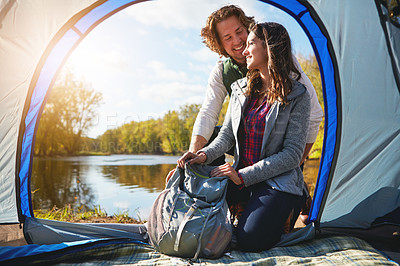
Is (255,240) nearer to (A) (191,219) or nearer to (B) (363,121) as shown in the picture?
(A) (191,219)

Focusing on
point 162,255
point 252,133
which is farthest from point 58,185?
point 252,133

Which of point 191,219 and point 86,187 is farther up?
point 191,219

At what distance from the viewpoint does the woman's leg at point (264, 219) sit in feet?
6.07

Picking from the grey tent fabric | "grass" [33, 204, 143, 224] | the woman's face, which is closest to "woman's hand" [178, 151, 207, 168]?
the woman's face

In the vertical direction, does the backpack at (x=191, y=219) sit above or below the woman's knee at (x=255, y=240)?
above

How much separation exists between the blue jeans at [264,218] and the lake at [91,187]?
2.00m

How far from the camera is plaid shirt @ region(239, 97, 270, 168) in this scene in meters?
2.10

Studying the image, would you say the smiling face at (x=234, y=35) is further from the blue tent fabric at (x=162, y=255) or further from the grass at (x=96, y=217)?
the grass at (x=96, y=217)

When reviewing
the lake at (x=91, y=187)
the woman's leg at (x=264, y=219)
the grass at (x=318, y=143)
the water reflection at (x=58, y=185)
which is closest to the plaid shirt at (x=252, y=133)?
the woman's leg at (x=264, y=219)

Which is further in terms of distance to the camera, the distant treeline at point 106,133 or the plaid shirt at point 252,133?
the distant treeline at point 106,133

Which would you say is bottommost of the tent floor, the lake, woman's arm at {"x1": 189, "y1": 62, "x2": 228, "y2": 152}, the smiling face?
the lake

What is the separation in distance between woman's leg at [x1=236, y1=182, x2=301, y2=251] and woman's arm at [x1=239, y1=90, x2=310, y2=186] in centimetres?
12

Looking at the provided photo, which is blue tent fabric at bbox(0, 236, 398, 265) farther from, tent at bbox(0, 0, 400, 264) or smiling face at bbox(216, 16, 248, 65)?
smiling face at bbox(216, 16, 248, 65)

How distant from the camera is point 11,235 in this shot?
2064mm
